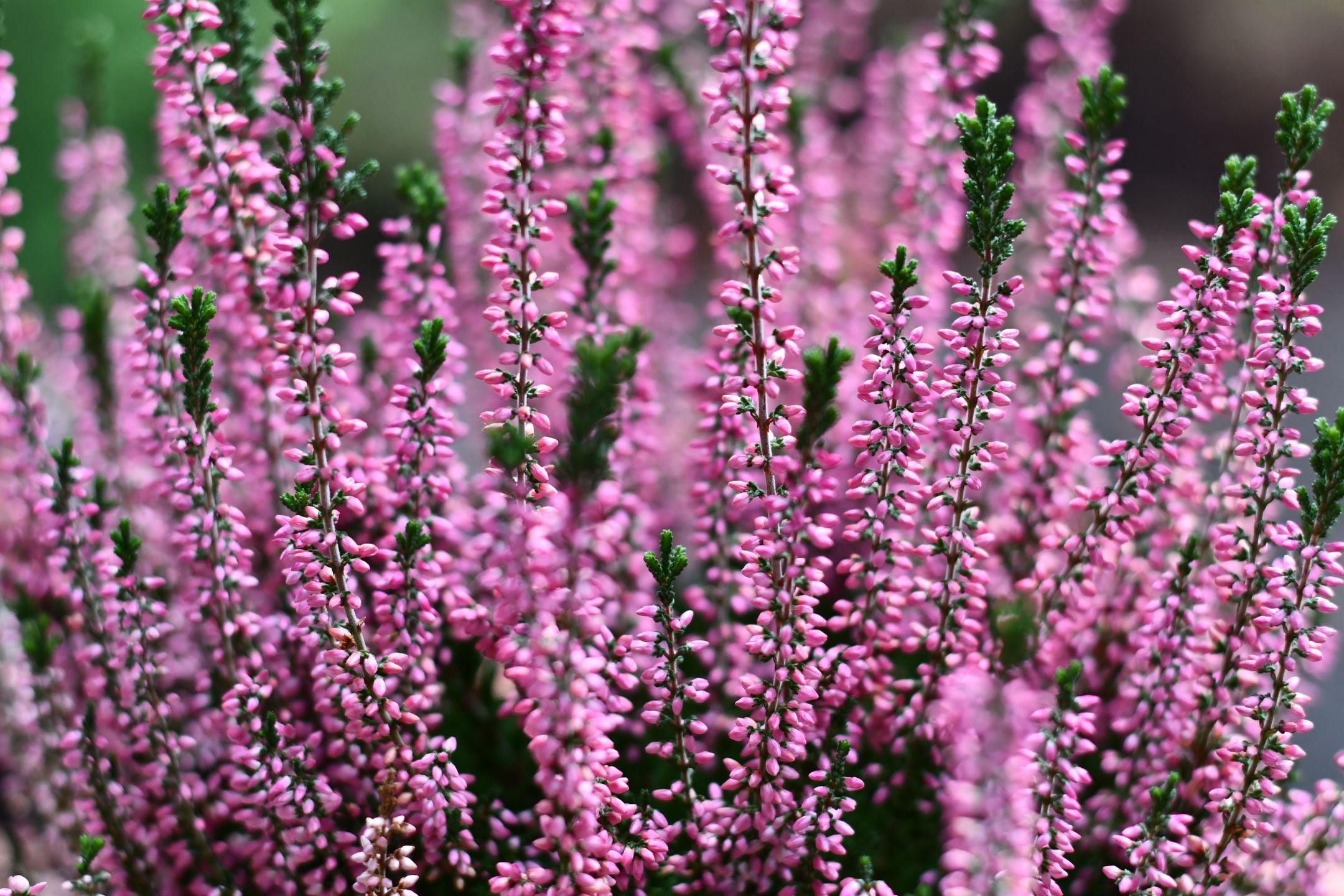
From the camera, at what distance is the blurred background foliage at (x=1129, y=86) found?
15.1 feet

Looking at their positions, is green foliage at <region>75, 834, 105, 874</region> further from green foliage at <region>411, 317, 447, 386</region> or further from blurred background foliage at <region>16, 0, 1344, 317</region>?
blurred background foliage at <region>16, 0, 1344, 317</region>

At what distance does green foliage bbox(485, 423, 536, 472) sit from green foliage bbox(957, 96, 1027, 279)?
61 centimetres

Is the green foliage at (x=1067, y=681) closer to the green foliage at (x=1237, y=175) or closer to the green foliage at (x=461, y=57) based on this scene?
the green foliage at (x=1237, y=175)

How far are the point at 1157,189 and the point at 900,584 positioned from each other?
502cm

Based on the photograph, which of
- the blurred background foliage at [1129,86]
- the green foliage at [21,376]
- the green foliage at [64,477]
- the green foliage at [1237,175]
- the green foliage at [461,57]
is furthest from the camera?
the blurred background foliage at [1129,86]

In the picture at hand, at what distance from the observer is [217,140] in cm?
164

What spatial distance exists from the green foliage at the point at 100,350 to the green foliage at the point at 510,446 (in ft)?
3.07

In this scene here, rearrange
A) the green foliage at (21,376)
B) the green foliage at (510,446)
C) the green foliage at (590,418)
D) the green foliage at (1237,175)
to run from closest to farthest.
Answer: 1. the green foliage at (590,418)
2. the green foliage at (510,446)
3. the green foliage at (1237,175)
4. the green foliage at (21,376)

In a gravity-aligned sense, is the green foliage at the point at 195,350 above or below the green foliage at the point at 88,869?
above

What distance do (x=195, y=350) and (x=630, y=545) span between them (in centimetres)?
89

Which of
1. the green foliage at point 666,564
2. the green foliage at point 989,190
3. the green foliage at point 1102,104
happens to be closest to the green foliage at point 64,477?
the green foliage at point 666,564

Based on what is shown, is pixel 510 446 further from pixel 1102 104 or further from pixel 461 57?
pixel 461 57

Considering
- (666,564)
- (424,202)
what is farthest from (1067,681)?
(424,202)

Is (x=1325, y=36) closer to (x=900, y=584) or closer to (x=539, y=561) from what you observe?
(x=900, y=584)
